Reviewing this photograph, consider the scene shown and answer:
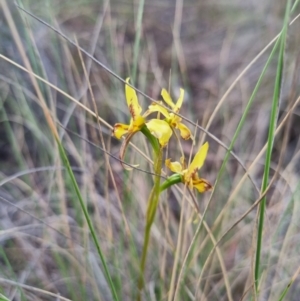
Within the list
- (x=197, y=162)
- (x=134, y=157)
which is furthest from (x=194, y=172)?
(x=134, y=157)

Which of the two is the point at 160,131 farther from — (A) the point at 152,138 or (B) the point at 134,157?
(B) the point at 134,157

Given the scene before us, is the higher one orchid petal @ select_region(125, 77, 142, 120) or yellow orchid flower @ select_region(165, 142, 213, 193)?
orchid petal @ select_region(125, 77, 142, 120)

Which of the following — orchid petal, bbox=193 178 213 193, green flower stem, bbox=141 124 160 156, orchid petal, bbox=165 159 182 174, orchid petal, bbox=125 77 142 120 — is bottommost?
orchid petal, bbox=193 178 213 193

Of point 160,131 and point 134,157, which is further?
point 134,157

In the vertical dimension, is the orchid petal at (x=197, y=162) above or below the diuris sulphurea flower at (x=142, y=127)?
below

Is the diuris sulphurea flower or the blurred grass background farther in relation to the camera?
the blurred grass background

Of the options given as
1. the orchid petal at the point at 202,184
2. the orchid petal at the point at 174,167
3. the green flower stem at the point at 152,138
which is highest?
the green flower stem at the point at 152,138

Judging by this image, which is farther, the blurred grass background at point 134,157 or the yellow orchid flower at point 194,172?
the blurred grass background at point 134,157

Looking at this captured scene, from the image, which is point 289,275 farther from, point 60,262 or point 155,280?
point 60,262

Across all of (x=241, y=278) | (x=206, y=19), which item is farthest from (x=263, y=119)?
(x=206, y=19)
